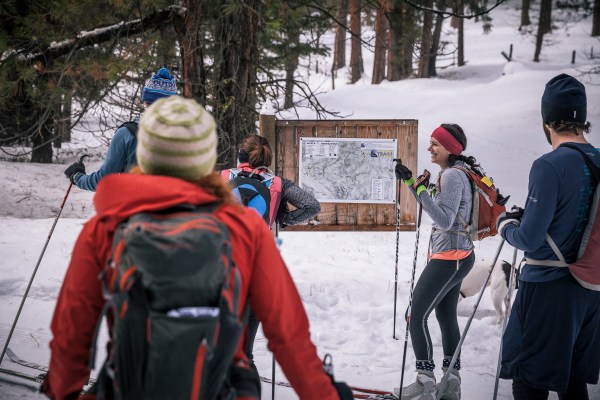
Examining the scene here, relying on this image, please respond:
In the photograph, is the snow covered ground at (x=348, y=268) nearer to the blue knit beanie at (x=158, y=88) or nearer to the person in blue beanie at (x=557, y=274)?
the person in blue beanie at (x=557, y=274)

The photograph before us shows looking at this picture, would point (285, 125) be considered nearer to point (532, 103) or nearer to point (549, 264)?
point (549, 264)

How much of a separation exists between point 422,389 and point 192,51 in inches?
199

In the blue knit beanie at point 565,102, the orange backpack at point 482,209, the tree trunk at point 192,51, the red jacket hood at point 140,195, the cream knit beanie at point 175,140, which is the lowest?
the orange backpack at point 482,209

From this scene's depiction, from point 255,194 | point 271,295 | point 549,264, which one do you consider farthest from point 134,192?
point 549,264

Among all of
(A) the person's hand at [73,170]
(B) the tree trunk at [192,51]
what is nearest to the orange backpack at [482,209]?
(A) the person's hand at [73,170]

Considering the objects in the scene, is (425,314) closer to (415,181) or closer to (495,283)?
(415,181)

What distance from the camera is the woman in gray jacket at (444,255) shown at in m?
4.15

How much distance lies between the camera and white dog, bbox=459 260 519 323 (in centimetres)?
601

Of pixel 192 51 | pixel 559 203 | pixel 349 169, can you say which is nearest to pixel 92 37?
pixel 192 51

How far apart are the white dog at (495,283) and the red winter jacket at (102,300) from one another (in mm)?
4486

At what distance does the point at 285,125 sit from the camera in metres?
7.12

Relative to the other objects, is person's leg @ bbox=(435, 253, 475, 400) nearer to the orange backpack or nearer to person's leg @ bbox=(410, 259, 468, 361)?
person's leg @ bbox=(410, 259, 468, 361)

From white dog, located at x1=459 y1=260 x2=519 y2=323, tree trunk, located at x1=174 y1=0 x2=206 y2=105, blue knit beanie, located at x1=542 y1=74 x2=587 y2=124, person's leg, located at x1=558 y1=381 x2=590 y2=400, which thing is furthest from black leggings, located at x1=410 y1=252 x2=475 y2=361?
tree trunk, located at x1=174 y1=0 x2=206 y2=105

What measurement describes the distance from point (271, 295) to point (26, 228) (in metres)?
7.90
